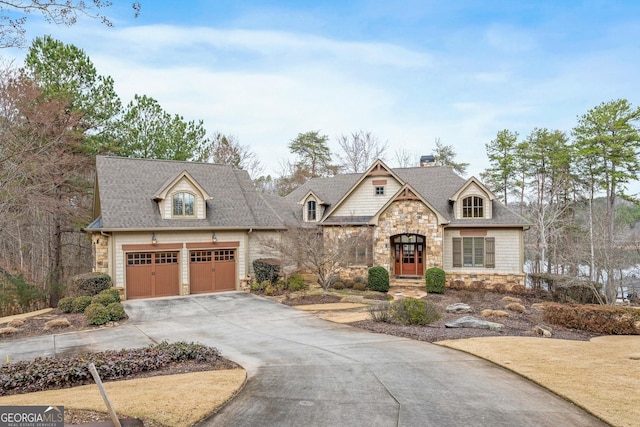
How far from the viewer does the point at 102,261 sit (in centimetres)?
1973

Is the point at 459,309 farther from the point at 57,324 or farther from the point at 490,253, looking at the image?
the point at 57,324

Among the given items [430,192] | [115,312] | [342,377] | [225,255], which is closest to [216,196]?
[225,255]

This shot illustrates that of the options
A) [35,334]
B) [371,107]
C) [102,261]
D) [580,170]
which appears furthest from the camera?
[580,170]

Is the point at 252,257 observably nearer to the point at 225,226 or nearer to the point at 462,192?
the point at 225,226

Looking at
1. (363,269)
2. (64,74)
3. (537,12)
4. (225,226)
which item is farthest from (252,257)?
(537,12)

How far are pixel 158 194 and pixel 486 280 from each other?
60.3 feet

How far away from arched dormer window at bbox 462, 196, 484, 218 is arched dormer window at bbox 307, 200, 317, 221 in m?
9.31

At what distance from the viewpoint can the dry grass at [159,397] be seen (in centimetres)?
639

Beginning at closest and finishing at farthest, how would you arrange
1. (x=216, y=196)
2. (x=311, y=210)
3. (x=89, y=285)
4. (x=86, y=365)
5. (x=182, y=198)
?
(x=86, y=365), (x=89, y=285), (x=182, y=198), (x=216, y=196), (x=311, y=210)

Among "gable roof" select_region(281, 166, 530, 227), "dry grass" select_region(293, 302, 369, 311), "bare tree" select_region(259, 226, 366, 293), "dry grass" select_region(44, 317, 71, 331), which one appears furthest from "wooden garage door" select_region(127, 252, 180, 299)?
"gable roof" select_region(281, 166, 530, 227)

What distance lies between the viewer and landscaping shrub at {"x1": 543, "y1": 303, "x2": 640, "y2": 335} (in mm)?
14277

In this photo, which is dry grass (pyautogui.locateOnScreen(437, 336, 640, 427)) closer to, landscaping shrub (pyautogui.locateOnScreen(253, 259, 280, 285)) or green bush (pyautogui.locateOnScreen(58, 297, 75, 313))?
landscaping shrub (pyautogui.locateOnScreen(253, 259, 280, 285))

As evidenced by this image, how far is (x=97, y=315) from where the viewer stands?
15273 mm

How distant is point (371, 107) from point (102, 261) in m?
18.7
